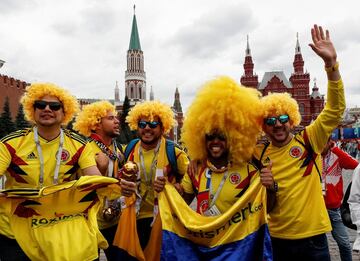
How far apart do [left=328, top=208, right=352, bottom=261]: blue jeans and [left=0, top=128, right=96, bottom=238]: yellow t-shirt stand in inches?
130

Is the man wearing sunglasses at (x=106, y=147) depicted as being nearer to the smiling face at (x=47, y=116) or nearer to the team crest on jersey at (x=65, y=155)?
the team crest on jersey at (x=65, y=155)

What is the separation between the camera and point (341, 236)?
15.9 feet

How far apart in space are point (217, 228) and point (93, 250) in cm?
99

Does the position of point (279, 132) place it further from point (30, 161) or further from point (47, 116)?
point (30, 161)

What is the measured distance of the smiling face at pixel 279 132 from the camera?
3488 millimetres

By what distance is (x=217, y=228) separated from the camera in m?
3.05

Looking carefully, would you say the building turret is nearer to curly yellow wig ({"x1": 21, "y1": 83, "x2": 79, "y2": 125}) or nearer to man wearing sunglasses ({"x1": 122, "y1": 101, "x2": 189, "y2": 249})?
man wearing sunglasses ({"x1": 122, "y1": 101, "x2": 189, "y2": 249})

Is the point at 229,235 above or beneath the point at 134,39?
beneath

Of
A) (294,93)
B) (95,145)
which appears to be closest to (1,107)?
(95,145)

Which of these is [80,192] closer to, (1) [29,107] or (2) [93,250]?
(2) [93,250]

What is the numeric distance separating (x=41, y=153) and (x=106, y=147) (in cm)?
165


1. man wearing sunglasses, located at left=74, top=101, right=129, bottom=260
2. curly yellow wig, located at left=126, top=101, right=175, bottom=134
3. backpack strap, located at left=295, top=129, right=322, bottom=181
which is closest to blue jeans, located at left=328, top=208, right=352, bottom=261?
backpack strap, located at left=295, top=129, right=322, bottom=181

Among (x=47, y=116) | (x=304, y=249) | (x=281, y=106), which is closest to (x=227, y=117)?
(x=281, y=106)

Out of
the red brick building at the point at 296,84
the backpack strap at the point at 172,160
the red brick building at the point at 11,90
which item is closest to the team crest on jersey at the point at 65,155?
the backpack strap at the point at 172,160
